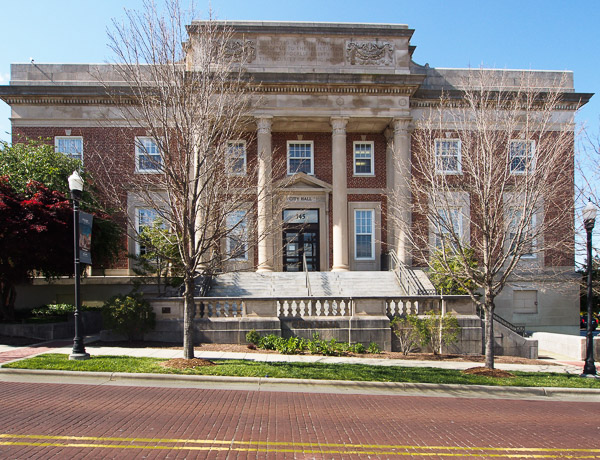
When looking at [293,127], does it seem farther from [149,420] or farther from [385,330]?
[149,420]

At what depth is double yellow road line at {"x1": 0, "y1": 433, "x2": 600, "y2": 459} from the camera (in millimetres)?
6055

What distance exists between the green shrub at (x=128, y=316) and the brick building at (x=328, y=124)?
7293 millimetres

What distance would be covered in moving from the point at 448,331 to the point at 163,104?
11.3m

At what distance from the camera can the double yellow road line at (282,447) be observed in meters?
6.05

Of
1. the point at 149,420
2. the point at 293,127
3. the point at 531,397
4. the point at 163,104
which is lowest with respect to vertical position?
the point at 531,397

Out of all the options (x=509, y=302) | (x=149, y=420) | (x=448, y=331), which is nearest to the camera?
(x=149, y=420)

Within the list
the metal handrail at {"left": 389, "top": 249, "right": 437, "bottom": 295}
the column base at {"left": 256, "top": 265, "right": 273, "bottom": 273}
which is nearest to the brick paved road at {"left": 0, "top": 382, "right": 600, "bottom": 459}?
the metal handrail at {"left": 389, "top": 249, "right": 437, "bottom": 295}

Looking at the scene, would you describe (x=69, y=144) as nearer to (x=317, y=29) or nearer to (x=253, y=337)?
(x=317, y=29)

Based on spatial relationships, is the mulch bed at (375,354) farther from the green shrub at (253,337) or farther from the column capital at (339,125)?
the column capital at (339,125)

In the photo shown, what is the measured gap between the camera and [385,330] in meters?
15.5

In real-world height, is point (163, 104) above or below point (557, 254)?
above

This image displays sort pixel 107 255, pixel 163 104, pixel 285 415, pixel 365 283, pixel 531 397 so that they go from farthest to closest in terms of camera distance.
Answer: pixel 365 283, pixel 107 255, pixel 163 104, pixel 531 397, pixel 285 415

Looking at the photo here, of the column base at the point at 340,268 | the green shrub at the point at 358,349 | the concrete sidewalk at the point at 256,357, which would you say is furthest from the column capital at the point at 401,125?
the concrete sidewalk at the point at 256,357

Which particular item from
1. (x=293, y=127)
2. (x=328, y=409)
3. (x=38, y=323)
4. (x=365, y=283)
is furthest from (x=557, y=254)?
(x=38, y=323)
